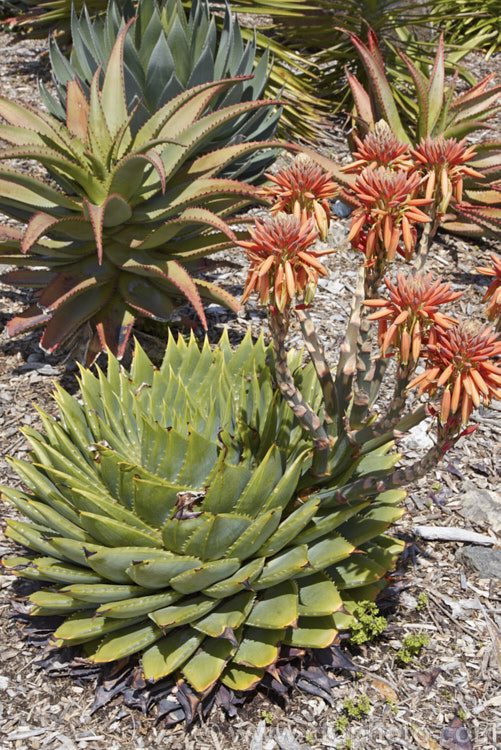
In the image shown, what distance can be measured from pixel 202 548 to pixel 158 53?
110 inches

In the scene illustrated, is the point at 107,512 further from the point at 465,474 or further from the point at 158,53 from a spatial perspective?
the point at 158,53

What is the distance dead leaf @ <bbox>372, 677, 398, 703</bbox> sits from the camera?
244 centimetres

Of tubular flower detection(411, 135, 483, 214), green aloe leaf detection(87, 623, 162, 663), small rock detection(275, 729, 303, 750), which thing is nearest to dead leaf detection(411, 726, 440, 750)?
small rock detection(275, 729, 303, 750)

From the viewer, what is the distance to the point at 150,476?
221 cm

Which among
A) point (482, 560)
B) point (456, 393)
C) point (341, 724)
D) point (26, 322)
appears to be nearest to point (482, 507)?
point (482, 560)

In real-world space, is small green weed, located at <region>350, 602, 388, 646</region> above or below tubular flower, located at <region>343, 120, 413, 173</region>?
below

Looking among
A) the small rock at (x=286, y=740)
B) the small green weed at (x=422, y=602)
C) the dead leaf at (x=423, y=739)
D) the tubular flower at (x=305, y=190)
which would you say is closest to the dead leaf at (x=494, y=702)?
the dead leaf at (x=423, y=739)

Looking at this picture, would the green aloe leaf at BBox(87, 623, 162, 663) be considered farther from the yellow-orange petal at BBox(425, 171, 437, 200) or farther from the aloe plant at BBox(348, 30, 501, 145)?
the aloe plant at BBox(348, 30, 501, 145)

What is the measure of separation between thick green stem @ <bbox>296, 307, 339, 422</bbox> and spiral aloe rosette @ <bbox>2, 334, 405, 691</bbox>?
169 millimetres

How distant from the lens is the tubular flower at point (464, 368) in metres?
1.71

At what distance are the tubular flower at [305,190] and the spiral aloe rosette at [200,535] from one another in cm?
70

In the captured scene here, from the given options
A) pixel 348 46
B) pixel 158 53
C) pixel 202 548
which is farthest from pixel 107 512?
pixel 348 46

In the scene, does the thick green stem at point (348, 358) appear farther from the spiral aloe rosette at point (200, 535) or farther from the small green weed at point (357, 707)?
the small green weed at point (357, 707)

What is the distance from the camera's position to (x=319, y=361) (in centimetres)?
219
